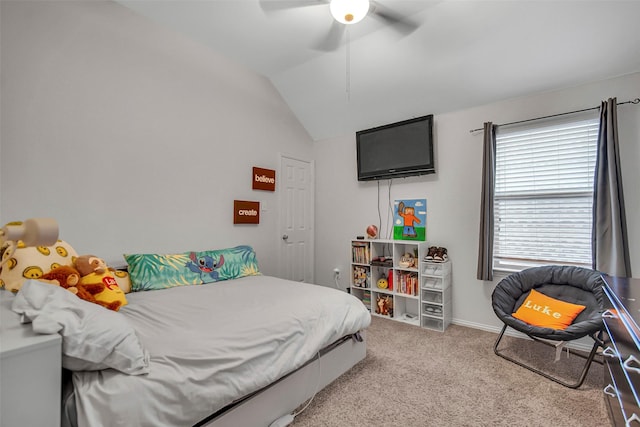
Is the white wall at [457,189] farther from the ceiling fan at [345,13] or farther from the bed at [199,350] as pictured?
the bed at [199,350]

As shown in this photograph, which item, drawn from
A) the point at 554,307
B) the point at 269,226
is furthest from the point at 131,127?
the point at 554,307

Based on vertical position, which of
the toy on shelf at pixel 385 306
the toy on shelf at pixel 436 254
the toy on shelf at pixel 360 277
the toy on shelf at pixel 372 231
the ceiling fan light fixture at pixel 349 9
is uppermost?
the ceiling fan light fixture at pixel 349 9

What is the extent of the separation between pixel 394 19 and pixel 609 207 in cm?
237

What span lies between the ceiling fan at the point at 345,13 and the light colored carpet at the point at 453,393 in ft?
8.32

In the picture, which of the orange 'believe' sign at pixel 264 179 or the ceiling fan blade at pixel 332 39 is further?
the orange 'believe' sign at pixel 264 179

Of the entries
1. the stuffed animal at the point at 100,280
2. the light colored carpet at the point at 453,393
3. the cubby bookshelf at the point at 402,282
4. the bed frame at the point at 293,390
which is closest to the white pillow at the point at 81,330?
the bed frame at the point at 293,390

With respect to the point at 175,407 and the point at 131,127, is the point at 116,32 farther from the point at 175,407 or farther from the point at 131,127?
the point at 175,407

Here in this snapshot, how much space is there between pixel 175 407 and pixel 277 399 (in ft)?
2.10

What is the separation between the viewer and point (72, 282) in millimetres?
1676

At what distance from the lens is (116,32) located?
8.26 feet

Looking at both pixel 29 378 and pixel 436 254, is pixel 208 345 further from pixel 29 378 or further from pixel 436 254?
pixel 436 254

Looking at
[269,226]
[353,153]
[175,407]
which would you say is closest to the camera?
[175,407]

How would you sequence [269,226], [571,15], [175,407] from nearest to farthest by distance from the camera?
[175,407] → [571,15] → [269,226]

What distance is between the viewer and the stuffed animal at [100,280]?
175cm
